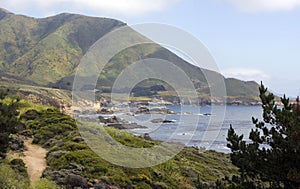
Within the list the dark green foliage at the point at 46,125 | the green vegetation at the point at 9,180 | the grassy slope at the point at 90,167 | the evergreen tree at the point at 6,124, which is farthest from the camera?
the dark green foliage at the point at 46,125

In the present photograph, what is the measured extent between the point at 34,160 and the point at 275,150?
13.2 meters

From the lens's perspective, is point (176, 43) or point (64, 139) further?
point (64, 139)

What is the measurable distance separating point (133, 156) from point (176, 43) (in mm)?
8455

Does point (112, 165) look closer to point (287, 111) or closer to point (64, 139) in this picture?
point (64, 139)

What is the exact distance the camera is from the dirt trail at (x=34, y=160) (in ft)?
55.1

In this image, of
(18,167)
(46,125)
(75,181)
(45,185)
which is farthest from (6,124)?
(46,125)

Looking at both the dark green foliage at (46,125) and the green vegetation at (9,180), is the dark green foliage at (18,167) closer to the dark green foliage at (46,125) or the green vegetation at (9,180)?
the green vegetation at (9,180)

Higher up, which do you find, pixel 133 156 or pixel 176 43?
pixel 176 43

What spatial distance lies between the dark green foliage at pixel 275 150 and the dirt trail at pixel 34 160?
9.21 metres

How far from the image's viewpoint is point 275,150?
1138cm

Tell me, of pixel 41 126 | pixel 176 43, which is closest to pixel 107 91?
pixel 41 126

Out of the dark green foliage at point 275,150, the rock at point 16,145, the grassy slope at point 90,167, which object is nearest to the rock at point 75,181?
the grassy slope at point 90,167

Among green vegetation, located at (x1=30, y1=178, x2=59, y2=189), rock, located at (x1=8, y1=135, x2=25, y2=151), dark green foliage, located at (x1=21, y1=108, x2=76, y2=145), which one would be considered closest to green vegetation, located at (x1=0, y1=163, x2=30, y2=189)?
green vegetation, located at (x1=30, y1=178, x2=59, y2=189)

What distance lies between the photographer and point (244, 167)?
11.7 meters
